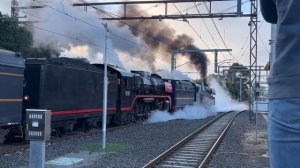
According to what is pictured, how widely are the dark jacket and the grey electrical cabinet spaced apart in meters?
4.27

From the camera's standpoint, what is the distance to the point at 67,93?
1599 cm

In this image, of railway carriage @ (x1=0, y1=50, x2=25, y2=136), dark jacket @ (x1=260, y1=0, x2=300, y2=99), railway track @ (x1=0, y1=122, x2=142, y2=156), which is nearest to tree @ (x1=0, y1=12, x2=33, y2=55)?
railway track @ (x1=0, y1=122, x2=142, y2=156)

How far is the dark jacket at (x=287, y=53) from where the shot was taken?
139 cm

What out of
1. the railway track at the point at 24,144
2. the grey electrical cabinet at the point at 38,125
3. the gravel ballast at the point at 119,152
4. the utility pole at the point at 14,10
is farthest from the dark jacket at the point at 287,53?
the utility pole at the point at 14,10

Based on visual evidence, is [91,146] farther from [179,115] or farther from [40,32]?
[179,115]

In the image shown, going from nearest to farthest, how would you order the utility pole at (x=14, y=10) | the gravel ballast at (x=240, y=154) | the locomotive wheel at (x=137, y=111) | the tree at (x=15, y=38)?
the gravel ballast at (x=240, y=154) → the utility pole at (x=14, y=10) → the locomotive wheel at (x=137, y=111) → the tree at (x=15, y=38)

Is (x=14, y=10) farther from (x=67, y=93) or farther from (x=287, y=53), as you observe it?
(x=287, y=53)

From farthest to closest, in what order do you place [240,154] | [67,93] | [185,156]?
[67,93] < [240,154] < [185,156]

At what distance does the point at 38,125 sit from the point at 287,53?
446 centimetres

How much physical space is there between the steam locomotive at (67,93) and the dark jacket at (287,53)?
11.3 metres

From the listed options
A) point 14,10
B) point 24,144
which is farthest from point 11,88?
point 14,10

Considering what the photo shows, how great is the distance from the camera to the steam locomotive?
41.2 ft

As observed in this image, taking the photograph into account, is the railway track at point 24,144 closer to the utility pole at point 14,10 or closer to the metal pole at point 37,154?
the metal pole at point 37,154

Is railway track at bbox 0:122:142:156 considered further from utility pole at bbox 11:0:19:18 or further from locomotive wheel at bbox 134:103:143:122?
utility pole at bbox 11:0:19:18
